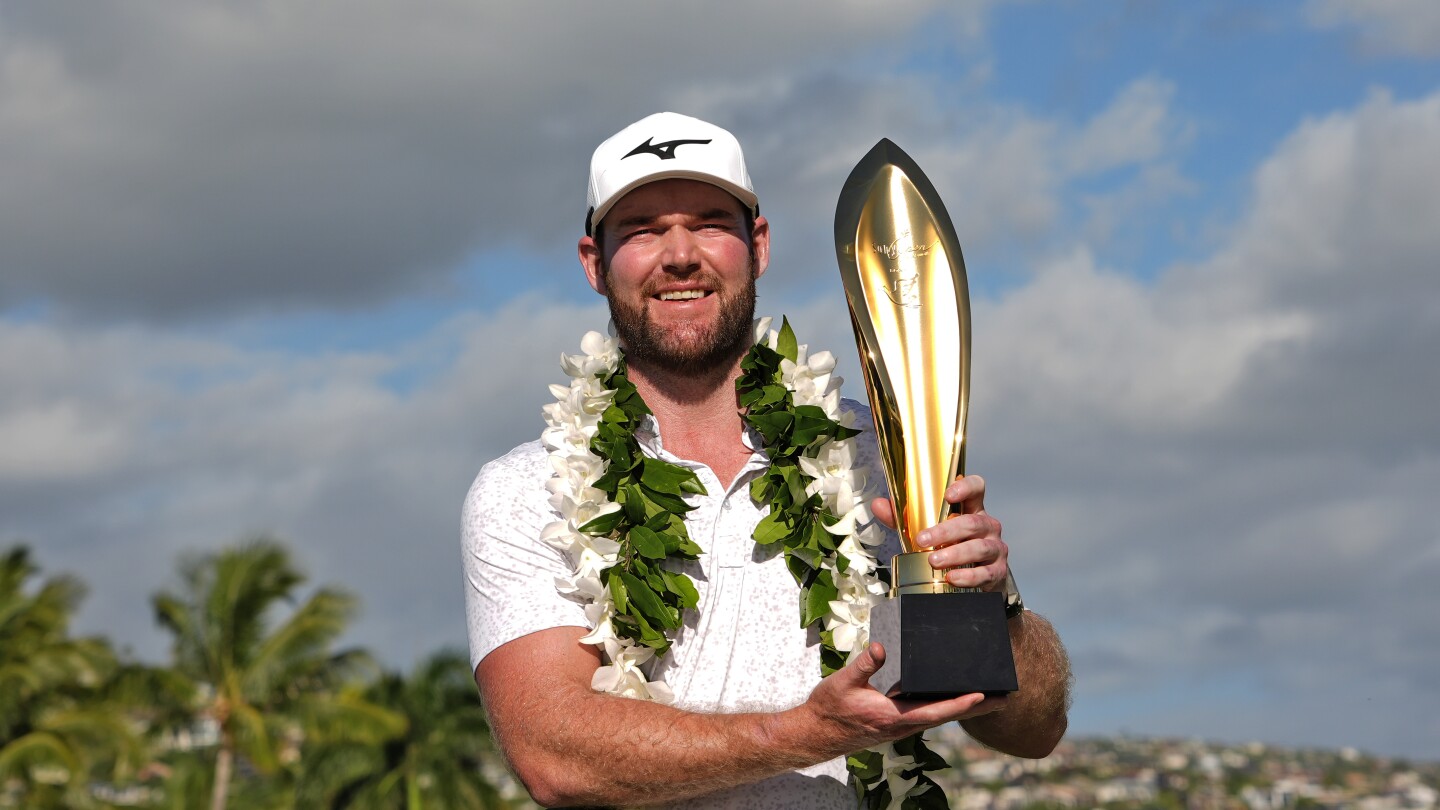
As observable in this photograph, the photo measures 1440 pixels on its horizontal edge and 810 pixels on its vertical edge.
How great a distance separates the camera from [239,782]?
3050 centimetres

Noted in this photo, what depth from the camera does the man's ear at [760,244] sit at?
434 cm

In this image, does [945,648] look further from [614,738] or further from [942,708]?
[614,738]

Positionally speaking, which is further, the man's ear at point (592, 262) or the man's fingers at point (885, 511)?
the man's ear at point (592, 262)

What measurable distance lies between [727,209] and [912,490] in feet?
3.80

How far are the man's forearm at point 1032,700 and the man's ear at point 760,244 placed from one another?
1157 mm

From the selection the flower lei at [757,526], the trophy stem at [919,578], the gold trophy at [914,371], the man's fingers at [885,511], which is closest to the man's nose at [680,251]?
the flower lei at [757,526]

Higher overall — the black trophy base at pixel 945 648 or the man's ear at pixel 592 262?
the man's ear at pixel 592 262

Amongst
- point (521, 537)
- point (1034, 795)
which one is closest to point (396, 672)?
point (1034, 795)

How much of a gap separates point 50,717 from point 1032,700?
26160mm

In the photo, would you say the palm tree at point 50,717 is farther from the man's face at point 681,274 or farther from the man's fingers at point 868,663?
the man's fingers at point 868,663

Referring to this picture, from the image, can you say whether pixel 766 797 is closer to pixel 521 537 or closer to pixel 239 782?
pixel 521 537

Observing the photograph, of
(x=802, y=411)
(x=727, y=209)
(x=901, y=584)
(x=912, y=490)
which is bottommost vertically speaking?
(x=901, y=584)

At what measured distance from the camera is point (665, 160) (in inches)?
162

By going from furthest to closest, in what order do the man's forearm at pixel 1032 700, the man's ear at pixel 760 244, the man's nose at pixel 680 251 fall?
the man's ear at pixel 760 244 < the man's nose at pixel 680 251 < the man's forearm at pixel 1032 700
